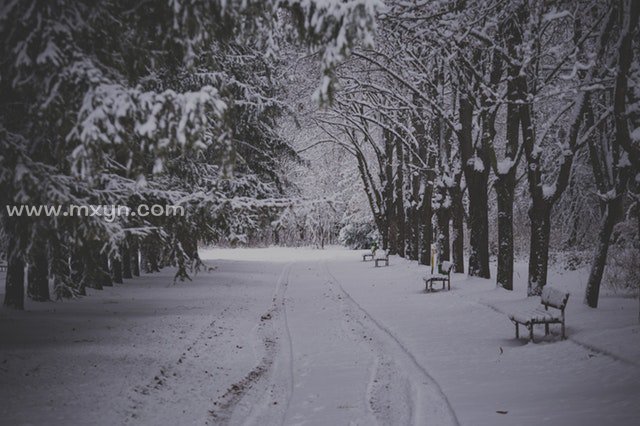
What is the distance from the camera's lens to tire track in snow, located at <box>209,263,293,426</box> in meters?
6.39

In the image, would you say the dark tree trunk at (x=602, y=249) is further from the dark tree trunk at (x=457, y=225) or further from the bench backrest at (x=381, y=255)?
the bench backrest at (x=381, y=255)

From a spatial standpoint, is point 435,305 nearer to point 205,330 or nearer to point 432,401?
point 205,330

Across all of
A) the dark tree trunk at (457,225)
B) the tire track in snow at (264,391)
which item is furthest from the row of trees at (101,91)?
the dark tree trunk at (457,225)

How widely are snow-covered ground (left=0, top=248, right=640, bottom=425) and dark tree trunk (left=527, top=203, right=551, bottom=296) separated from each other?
29.4 inches

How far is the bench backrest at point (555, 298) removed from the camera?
9.58 m

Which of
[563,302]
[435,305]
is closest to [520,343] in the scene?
[563,302]

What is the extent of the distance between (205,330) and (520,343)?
656 cm

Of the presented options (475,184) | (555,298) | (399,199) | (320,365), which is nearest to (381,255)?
(399,199)

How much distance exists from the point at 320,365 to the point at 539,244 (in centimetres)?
704

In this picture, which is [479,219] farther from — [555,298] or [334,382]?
[334,382]

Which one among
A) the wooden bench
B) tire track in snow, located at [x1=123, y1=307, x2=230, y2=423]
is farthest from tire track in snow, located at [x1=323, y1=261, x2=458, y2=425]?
the wooden bench

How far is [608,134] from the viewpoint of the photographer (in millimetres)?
19469

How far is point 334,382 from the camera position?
7.77 metres

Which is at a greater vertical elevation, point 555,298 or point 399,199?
point 399,199
